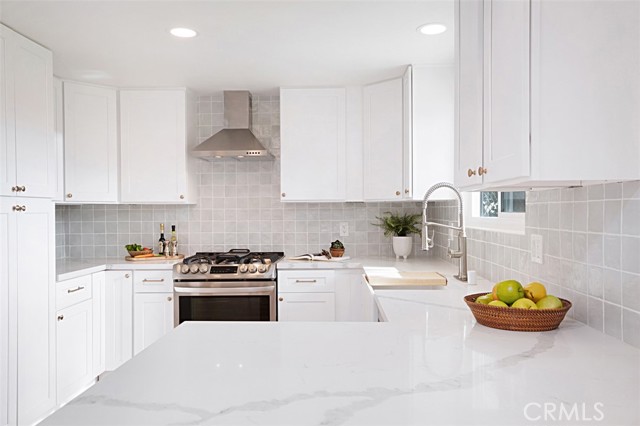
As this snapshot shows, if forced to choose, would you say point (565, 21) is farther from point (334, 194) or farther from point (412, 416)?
point (334, 194)

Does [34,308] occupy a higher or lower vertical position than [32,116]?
lower

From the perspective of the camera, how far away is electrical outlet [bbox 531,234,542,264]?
1858mm

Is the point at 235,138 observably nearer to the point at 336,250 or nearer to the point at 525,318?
the point at 336,250

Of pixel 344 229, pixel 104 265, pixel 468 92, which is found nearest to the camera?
pixel 468 92

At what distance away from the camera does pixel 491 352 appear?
1241 millimetres

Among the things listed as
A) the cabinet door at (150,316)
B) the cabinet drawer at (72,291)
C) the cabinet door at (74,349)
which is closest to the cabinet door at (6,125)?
the cabinet drawer at (72,291)

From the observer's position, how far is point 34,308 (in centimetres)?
264

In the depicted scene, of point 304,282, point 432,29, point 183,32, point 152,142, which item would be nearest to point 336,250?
point 304,282

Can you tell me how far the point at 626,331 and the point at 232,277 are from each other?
8.49 feet

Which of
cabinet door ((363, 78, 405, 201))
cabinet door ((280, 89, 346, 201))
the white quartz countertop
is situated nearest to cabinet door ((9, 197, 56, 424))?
the white quartz countertop

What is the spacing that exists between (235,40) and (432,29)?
1.12m

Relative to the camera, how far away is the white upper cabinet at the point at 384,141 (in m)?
3.40

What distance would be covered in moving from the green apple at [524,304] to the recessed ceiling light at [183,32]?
6.98ft

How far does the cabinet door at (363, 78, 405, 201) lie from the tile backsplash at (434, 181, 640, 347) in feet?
4.75
